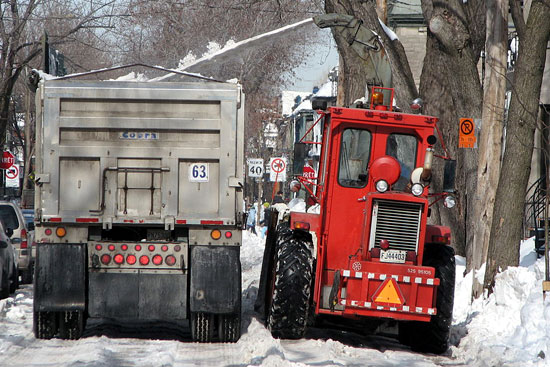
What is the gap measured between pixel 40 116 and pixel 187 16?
40.3m

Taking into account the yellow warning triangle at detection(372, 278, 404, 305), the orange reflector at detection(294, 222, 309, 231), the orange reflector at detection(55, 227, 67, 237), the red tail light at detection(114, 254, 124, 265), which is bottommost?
the yellow warning triangle at detection(372, 278, 404, 305)

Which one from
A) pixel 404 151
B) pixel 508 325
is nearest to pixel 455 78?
pixel 404 151

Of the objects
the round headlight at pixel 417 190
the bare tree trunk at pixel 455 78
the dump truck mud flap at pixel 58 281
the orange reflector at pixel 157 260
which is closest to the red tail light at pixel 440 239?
the round headlight at pixel 417 190

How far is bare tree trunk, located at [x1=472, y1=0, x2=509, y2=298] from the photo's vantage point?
46.0ft

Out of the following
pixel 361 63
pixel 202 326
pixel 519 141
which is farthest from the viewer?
pixel 361 63

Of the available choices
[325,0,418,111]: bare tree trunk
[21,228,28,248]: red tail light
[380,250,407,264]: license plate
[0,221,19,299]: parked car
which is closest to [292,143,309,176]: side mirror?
[380,250,407,264]: license plate

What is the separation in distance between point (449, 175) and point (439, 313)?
1.63 meters

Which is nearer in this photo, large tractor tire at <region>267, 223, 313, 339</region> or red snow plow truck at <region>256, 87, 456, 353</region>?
red snow plow truck at <region>256, 87, 456, 353</region>

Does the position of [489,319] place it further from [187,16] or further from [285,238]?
[187,16]

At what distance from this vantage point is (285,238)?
1099 cm

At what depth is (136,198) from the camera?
35.1 feet

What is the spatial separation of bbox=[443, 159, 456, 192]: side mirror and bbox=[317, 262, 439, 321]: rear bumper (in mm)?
1044

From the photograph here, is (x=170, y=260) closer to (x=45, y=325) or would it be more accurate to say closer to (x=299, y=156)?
(x=45, y=325)

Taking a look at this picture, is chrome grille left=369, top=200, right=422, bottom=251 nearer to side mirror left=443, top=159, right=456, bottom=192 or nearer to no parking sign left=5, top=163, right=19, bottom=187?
side mirror left=443, top=159, right=456, bottom=192
